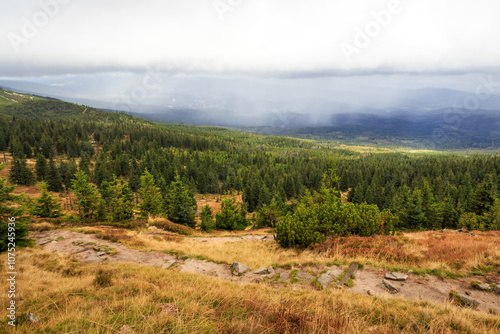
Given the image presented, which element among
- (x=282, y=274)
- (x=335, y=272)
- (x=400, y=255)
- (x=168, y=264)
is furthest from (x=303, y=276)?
(x=168, y=264)

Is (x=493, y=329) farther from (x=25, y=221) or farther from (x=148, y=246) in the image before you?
(x=25, y=221)

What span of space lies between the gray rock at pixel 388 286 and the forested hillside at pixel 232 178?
9756mm

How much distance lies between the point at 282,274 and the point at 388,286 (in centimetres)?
505

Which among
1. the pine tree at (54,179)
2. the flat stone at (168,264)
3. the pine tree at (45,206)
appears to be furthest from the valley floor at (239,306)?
the pine tree at (54,179)

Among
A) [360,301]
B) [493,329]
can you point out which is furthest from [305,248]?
[493,329]

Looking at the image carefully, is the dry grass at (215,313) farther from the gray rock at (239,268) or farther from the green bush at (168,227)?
the green bush at (168,227)

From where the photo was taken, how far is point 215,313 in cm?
600

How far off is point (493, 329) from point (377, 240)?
11.2 metres

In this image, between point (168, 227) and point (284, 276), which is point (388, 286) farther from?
point (168, 227)

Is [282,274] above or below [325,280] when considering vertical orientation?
below

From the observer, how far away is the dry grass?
516cm

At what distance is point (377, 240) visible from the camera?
16156 mm

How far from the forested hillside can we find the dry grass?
13.0 m

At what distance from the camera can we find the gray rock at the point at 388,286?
375 inches
